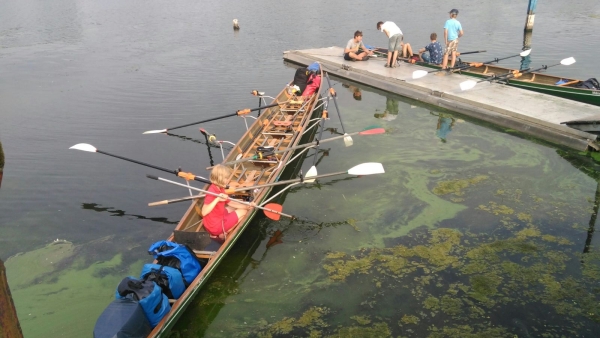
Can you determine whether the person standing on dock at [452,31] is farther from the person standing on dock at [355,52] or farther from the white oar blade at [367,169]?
the white oar blade at [367,169]

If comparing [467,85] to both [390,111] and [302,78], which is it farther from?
[302,78]

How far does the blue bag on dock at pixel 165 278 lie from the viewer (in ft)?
18.6

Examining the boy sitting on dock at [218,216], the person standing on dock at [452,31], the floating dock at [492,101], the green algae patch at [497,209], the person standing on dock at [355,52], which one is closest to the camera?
the boy sitting on dock at [218,216]

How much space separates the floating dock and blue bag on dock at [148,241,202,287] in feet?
28.6

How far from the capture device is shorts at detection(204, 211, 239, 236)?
22.9 feet

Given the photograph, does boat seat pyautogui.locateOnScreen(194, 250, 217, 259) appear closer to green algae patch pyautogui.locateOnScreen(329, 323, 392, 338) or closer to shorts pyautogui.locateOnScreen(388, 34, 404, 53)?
green algae patch pyautogui.locateOnScreen(329, 323, 392, 338)

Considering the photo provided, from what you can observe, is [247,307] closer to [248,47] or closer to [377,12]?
[248,47]

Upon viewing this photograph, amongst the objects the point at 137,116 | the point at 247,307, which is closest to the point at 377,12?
the point at 137,116

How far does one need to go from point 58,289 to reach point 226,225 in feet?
8.46

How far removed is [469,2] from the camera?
30.7 metres

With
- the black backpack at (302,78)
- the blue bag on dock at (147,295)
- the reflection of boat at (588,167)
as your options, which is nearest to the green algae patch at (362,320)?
the blue bag on dock at (147,295)

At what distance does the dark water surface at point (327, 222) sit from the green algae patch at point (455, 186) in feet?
0.16

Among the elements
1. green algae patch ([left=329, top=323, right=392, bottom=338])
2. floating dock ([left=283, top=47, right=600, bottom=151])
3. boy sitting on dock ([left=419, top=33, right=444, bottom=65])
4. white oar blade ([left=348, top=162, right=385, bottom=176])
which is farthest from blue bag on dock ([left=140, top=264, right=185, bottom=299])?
boy sitting on dock ([left=419, top=33, right=444, bottom=65])

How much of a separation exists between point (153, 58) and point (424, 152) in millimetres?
13956
